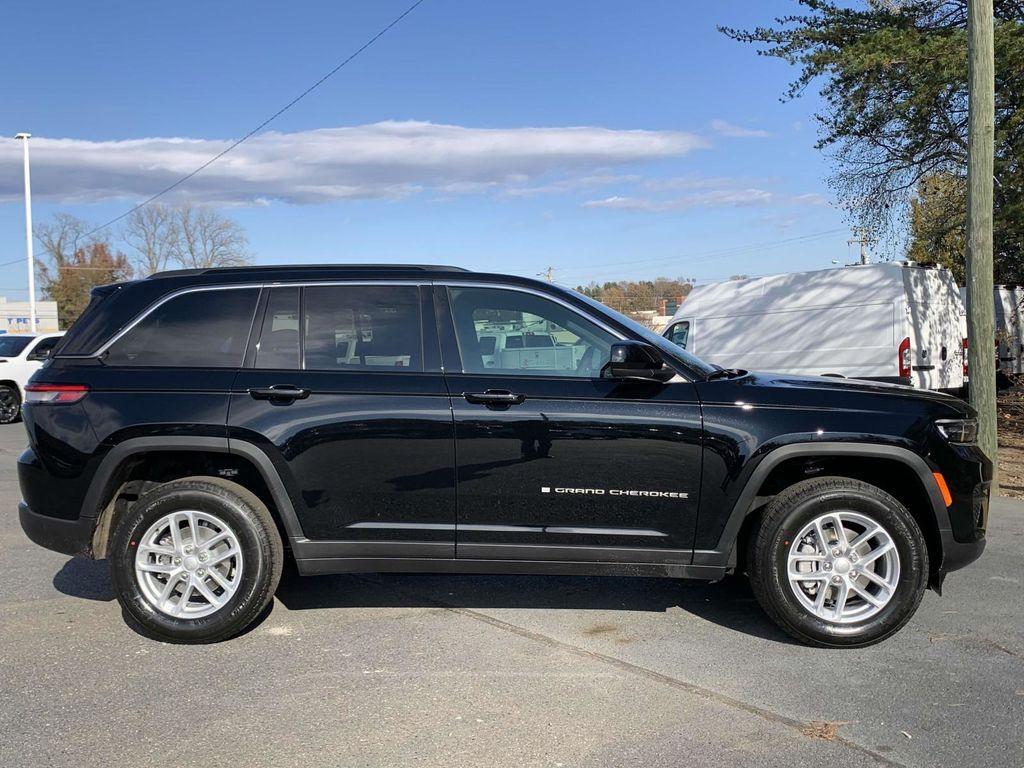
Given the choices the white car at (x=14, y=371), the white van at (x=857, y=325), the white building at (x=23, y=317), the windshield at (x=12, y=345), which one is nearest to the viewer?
the white van at (x=857, y=325)

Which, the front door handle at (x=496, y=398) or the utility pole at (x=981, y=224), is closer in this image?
the front door handle at (x=496, y=398)

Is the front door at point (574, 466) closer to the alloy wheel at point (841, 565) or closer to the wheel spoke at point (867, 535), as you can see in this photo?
the alloy wheel at point (841, 565)

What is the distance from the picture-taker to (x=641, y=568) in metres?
4.42

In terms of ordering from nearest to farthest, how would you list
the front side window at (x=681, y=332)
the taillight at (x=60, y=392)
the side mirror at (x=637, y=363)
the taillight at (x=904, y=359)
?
1. the side mirror at (x=637, y=363)
2. the taillight at (x=60, y=392)
3. the taillight at (x=904, y=359)
4. the front side window at (x=681, y=332)

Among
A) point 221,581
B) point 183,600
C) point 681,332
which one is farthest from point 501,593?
point 681,332

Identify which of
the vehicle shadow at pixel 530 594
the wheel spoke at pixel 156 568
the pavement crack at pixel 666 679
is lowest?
the pavement crack at pixel 666 679

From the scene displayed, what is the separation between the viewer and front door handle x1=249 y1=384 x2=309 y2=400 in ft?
14.5

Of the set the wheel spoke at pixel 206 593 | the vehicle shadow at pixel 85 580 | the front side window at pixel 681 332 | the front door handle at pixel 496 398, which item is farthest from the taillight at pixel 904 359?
the wheel spoke at pixel 206 593

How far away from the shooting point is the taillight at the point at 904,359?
41.8 ft

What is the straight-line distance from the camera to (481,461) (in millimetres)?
4340

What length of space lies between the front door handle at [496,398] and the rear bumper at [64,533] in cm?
206

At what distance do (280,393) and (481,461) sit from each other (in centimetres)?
107

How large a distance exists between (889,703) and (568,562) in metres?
1.55

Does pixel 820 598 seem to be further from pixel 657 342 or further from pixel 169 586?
pixel 169 586
